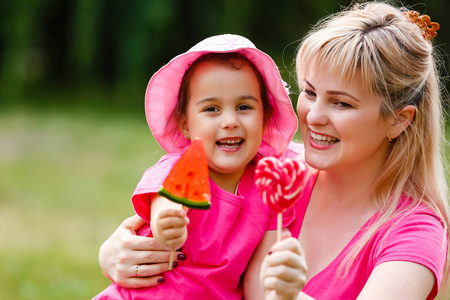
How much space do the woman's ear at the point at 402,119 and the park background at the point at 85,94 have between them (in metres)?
3.81

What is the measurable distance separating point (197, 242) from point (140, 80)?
9.23 meters

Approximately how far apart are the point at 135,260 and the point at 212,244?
375 millimetres

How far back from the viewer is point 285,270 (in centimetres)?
242

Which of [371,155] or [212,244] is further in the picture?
[371,155]

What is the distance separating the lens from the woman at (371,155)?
3.03m

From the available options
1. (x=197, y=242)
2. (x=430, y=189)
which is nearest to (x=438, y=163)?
(x=430, y=189)

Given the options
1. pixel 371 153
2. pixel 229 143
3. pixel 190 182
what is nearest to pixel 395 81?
pixel 371 153

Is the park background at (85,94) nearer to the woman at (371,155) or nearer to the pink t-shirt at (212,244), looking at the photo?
the pink t-shirt at (212,244)

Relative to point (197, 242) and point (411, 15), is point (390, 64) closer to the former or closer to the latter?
point (411, 15)

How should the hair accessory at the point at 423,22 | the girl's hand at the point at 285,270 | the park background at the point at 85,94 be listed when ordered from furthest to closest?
the park background at the point at 85,94
the hair accessory at the point at 423,22
the girl's hand at the point at 285,270

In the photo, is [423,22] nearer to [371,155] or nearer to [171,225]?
[371,155]

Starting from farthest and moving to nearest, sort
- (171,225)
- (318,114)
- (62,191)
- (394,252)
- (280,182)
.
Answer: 1. (62,191)
2. (318,114)
3. (394,252)
4. (171,225)
5. (280,182)

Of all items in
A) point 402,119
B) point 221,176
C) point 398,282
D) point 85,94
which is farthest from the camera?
point 85,94

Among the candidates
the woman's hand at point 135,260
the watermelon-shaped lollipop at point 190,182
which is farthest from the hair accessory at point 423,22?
the woman's hand at point 135,260
